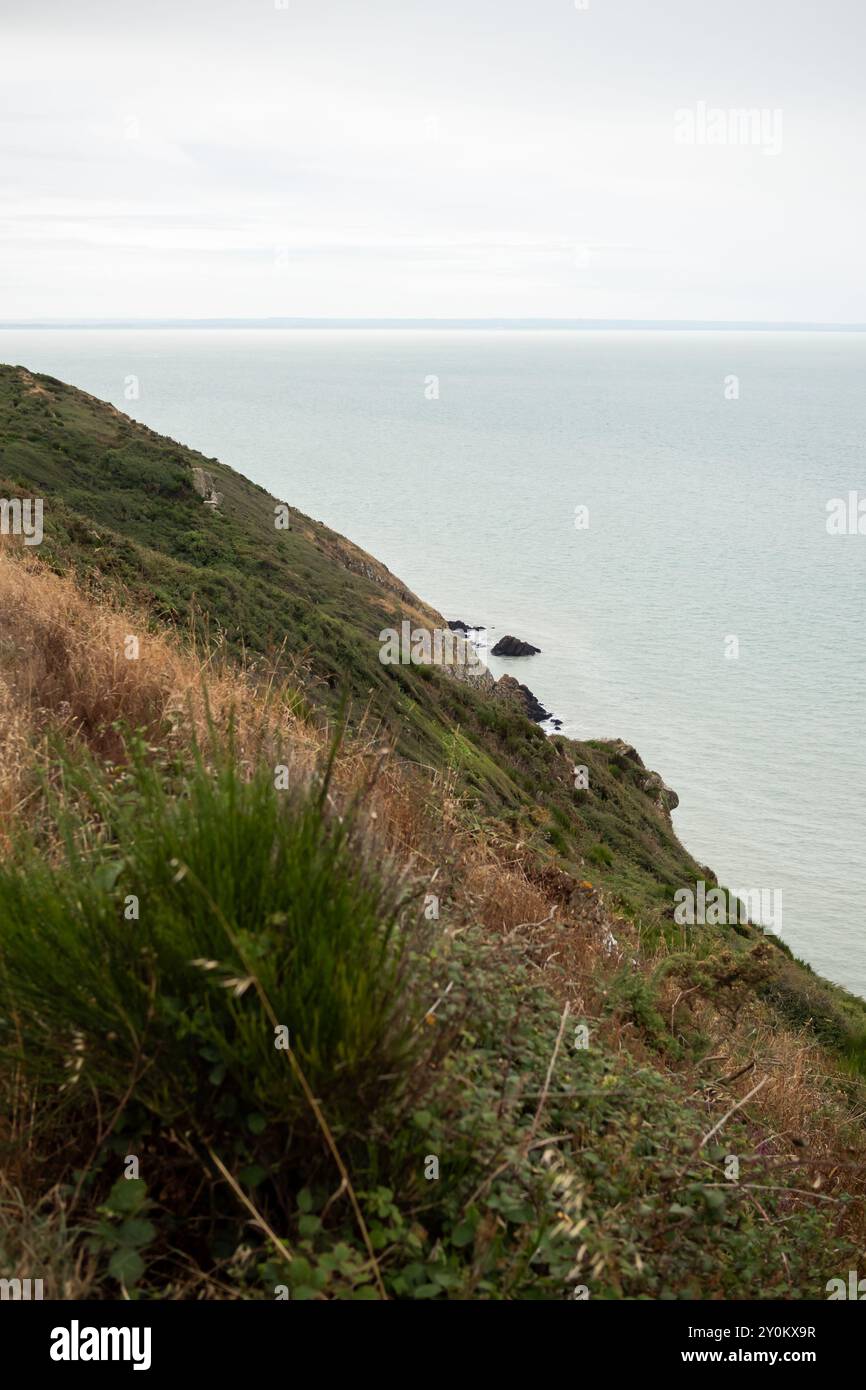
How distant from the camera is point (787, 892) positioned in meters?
29.3

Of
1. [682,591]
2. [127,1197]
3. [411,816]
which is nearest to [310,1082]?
[127,1197]

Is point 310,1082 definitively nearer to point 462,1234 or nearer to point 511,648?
point 462,1234

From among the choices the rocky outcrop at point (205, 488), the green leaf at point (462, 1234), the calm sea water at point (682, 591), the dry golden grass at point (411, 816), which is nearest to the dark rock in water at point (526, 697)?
the calm sea water at point (682, 591)

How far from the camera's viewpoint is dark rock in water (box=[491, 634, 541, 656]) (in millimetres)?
48844

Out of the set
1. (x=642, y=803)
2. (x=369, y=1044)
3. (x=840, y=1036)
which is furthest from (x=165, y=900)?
(x=642, y=803)

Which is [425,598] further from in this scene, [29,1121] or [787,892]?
[29,1121]

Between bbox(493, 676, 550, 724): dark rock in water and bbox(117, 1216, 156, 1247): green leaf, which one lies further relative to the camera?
bbox(493, 676, 550, 724): dark rock in water

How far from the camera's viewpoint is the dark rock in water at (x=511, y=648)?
48844 mm

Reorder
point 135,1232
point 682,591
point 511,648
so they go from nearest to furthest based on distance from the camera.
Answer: point 135,1232, point 511,648, point 682,591

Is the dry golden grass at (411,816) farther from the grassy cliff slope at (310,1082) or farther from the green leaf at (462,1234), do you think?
the green leaf at (462,1234)

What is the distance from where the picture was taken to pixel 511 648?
1932 inches

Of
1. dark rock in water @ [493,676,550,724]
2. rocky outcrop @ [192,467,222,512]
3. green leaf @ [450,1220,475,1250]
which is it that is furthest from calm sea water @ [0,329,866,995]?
green leaf @ [450,1220,475,1250]

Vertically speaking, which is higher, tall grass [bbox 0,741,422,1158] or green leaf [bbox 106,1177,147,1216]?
tall grass [bbox 0,741,422,1158]

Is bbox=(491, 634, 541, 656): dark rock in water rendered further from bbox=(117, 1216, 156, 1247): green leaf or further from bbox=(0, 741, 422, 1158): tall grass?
bbox=(117, 1216, 156, 1247): green leaf
